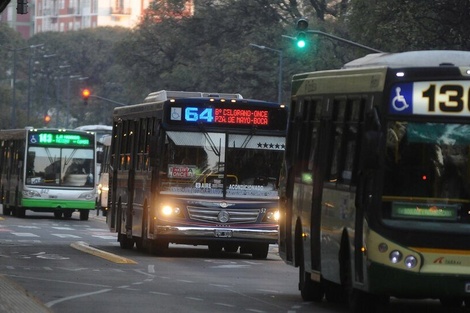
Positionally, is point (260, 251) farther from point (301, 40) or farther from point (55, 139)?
point (55, 139)

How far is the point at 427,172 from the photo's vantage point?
16.1m

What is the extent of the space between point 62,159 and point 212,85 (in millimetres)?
40678

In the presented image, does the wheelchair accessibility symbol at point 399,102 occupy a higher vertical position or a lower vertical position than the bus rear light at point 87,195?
higher

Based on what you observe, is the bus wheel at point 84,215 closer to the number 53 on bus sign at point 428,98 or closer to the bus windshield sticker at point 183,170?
the bus windshield sticker at point 183,170

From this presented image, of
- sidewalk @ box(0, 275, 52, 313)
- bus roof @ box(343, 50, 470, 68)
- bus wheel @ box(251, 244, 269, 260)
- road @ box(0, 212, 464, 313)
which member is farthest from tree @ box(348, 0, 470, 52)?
bus roof @ box(343, 50, 470, 68)

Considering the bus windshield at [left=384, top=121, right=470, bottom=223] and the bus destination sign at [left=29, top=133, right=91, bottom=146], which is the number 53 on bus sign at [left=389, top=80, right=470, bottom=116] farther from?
the bus destination sign at [left=29, top=133, right=91, bottom=146]

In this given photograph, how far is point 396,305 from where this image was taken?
63.2 feet

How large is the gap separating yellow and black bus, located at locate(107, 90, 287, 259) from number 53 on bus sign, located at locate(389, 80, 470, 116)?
13035mm

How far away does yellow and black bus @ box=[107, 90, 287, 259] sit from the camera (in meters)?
29.2

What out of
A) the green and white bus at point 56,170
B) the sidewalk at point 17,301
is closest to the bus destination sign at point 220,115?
the sidewalk at point 17,301

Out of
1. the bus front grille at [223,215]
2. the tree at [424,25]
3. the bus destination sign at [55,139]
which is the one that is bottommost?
the bus front grille at [223,215]

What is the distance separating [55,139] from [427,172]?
124 ft

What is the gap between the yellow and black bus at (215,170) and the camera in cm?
2916

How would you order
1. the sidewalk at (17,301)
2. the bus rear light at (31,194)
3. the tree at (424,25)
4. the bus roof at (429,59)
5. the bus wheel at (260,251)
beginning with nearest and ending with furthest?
1. the bus roof at (429,59)
2. the sidewalk at (17,301)
3. the bus wheel at (260,251)
4. the bus rear light at (31,194)
5. the tree at (424,25)
